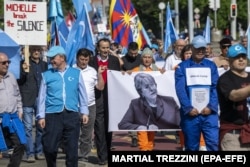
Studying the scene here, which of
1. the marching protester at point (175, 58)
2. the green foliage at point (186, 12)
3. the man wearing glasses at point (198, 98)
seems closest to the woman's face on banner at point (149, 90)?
the marching protester at point (175, 58)

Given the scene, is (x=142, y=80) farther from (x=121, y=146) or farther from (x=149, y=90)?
(x=121, y=146)

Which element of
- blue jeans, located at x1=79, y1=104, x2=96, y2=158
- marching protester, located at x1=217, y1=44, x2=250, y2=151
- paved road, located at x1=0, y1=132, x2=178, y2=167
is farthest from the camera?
paved road, located at x1=0, y1=132, x2=178, y2=167

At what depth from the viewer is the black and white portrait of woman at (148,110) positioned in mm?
12211

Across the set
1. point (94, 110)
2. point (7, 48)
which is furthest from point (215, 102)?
point (7, 48)

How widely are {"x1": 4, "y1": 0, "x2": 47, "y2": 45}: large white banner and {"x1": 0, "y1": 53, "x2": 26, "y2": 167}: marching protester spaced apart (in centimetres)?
332

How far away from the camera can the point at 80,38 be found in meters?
14.5

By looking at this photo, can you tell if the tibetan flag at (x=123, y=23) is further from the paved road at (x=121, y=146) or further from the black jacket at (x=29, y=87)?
the black jacket at (x=29, y=87)

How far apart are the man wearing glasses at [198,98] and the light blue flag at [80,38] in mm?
5019

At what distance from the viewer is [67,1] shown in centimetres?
5872

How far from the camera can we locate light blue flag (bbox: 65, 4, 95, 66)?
14250mm

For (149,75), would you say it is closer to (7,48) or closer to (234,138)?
(7,48)

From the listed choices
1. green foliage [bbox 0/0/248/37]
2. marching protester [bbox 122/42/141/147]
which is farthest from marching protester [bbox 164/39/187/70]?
green foliage [bbox 0/0/248/37]

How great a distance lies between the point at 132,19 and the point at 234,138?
35.2 ft

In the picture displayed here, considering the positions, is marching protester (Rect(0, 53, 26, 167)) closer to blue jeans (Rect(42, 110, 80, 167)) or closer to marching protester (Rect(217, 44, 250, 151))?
blue jeans (Rect(42, 110, 80, 167))
